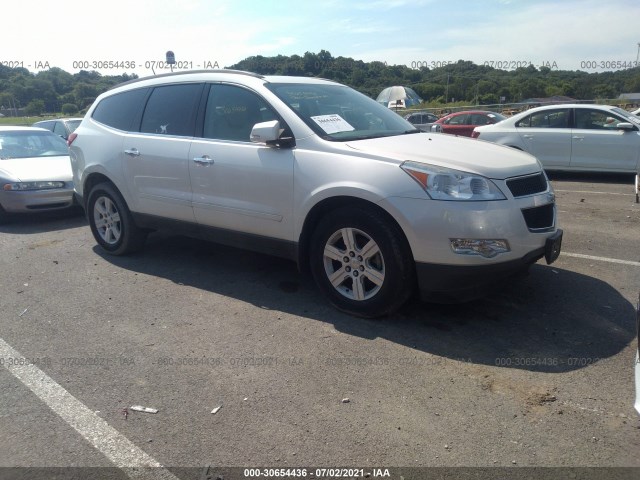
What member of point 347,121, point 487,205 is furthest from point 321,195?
point 487,205

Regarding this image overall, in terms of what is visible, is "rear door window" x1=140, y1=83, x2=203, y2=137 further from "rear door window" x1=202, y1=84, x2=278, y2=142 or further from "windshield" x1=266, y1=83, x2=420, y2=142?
"windshield" x1=266, y1=83, x2=420, y2=142

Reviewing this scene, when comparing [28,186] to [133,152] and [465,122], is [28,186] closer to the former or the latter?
[133,152]

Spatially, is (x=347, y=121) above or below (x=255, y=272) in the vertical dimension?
above

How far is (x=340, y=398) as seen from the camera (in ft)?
A: 10.1

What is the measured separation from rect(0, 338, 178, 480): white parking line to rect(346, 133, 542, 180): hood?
247 cm

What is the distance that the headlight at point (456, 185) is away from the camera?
11.9ft

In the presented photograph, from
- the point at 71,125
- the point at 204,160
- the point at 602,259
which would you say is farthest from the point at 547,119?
the point at 71,125

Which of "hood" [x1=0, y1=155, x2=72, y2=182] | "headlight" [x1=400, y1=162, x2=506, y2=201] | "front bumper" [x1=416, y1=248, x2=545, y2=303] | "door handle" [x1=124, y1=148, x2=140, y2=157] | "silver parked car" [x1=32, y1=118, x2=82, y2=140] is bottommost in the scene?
"front bumper" [x1=416, y1=248, x2=545, y2=303]

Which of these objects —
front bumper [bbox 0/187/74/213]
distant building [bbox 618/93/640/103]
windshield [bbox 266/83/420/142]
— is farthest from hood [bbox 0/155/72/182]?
distant building [bbox 618/93/640/103]

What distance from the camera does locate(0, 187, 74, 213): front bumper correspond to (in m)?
7.88

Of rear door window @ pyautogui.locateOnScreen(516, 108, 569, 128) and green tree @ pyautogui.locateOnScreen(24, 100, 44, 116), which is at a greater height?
green tree @ pyautogui.locateOnScreen(24, 100, 44, 116)

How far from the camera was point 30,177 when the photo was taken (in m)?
8.05

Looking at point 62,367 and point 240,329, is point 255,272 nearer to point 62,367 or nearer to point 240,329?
point 240,329

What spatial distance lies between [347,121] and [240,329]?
197 cm
